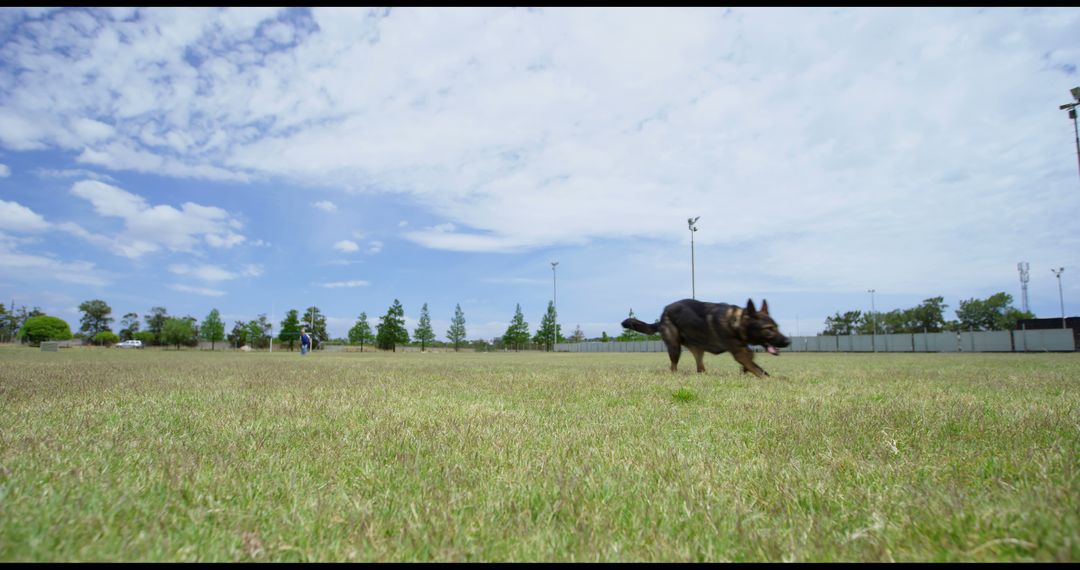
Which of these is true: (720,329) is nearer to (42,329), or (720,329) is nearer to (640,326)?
(640,326)

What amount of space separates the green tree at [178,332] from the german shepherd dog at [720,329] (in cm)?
12973

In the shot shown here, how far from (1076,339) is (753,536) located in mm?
67359

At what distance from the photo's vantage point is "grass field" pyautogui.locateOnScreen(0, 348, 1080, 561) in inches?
88.9

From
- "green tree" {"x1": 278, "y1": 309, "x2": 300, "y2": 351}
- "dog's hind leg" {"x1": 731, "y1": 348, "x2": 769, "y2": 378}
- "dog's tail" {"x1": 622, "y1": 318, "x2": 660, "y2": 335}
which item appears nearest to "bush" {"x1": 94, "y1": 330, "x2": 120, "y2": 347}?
"green tree" {"x1": 278, "y1": 309, "x2": 300, "y2": 351}

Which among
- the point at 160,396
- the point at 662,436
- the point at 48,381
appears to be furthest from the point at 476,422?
the point at 48,381

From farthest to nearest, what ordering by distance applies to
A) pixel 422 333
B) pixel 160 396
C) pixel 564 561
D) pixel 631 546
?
pixel 422 333 → pixel 160 396 → pixel 631 546 → pixel 564 561

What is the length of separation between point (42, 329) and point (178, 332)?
2394 cm

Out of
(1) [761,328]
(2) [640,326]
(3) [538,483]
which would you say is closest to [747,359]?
(1) [761,328]

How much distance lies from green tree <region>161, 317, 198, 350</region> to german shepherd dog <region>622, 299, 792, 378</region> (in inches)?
5107

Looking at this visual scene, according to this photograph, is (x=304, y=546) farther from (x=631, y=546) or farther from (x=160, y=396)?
(x=160, y=396)

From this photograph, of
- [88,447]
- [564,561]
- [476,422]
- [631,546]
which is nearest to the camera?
[564,561]

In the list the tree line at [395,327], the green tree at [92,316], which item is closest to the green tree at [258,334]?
the tree line at [395,327]

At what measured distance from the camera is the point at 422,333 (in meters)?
113

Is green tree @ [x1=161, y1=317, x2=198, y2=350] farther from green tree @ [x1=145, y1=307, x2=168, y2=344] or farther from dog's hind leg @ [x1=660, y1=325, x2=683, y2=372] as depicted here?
dog's hind leg @ [x1=660, y1=325, x2=683, y2=372]
